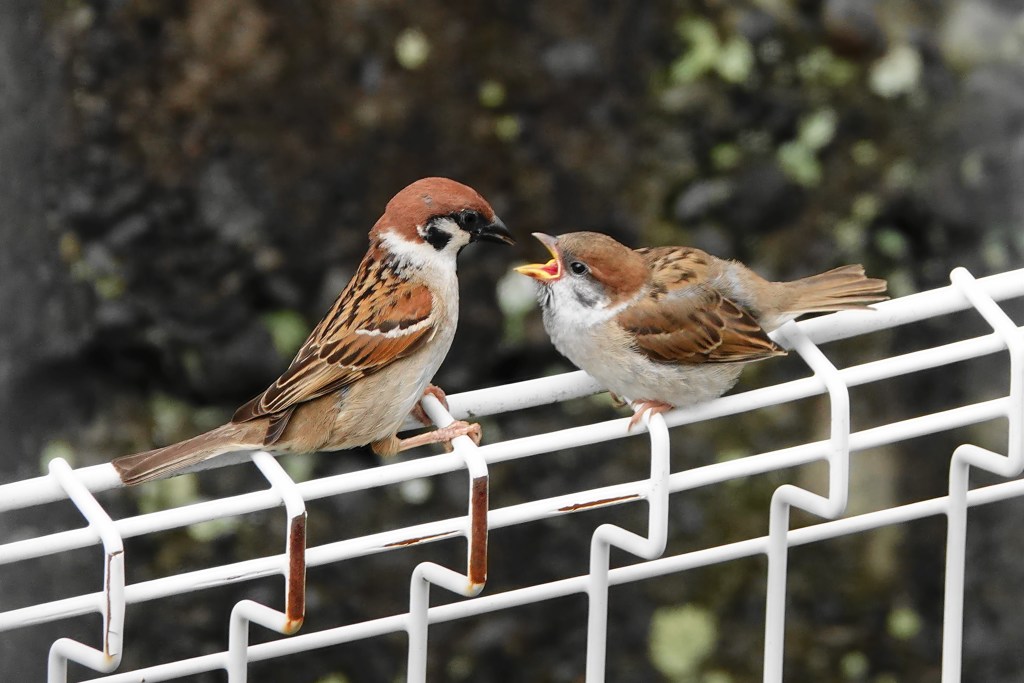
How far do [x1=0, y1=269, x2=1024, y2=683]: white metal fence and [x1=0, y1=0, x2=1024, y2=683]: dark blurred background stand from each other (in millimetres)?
1855

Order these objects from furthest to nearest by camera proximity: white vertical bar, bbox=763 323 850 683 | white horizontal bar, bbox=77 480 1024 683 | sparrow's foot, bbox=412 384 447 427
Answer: sparrow's foot, bbox=412 384 447 427 → white vertical bar, bbox=763 323 850 683 → white horizontal bar, bbox=77 480 1024 683

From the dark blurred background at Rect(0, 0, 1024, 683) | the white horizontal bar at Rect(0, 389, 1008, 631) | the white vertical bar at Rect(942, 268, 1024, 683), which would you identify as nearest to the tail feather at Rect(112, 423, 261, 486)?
the white horizontal bar at Rect(0, 389, 1008, 631)

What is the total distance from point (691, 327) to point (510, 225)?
1.21 m

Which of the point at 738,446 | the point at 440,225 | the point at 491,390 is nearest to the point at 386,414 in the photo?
the point at 440,225

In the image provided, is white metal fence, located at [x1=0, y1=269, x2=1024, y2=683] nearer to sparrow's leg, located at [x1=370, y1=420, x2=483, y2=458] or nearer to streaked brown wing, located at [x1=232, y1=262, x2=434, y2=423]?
sparrow's leg, located at [x1=370, y1=420, x2=483, y2=458]

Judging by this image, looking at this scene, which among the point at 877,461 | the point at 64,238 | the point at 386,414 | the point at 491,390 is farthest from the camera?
the point at 877,461

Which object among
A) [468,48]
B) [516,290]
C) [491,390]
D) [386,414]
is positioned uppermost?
[468,48]

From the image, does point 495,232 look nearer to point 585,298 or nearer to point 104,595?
point 585,298

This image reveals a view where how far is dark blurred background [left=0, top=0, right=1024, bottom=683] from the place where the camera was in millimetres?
3844

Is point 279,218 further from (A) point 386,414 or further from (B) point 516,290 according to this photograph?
(A) point 386,414

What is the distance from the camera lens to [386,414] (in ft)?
8.30

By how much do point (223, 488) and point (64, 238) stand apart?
740 mm

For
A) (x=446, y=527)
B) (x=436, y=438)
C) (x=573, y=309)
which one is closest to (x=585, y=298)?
(x=573, y=309)

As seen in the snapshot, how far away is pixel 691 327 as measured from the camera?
2770 millimetres
